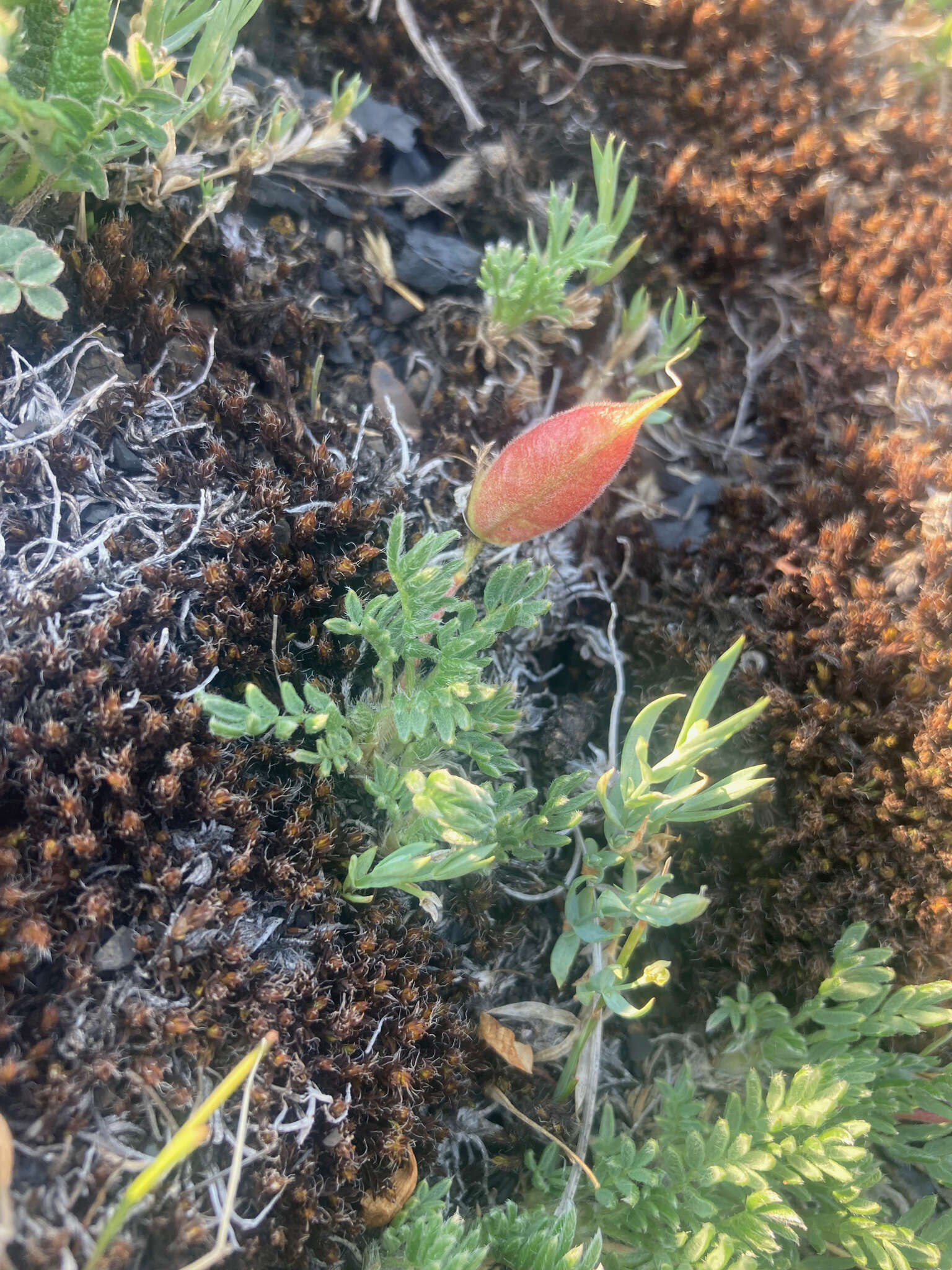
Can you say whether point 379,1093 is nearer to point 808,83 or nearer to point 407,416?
point 407,416

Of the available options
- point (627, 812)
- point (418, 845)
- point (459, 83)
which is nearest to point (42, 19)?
point (459, 83)

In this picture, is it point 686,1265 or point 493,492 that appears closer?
point 686,1265

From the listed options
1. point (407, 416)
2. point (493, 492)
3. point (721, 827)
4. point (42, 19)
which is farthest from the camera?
point (407, 416)

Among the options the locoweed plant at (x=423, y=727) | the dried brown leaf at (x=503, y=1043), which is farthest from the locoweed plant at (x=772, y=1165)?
the locoweed plant at (x=423, y=727)

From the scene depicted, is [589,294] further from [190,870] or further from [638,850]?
[190,870]

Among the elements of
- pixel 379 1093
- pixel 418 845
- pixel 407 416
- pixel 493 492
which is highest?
pixel 493 492
